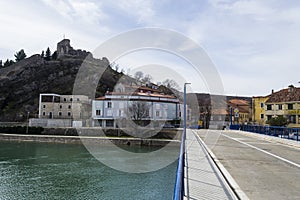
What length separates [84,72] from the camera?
9350 centimetres

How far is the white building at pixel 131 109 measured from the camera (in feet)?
161

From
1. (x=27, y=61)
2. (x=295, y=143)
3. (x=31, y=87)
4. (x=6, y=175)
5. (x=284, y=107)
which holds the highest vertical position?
(x=27, y=61)

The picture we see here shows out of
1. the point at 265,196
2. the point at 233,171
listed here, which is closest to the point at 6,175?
the point at 233,171

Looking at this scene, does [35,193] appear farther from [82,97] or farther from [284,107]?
[82,97]

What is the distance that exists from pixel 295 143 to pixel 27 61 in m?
120

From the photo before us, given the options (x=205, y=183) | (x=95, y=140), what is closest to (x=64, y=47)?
(x=95, y=140)

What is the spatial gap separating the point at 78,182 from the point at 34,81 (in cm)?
8905

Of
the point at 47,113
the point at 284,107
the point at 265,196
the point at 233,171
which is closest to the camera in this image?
the point at 265,196

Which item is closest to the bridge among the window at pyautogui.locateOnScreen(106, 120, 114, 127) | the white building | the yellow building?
the white building

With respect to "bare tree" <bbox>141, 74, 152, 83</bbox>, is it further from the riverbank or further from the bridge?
the bridge

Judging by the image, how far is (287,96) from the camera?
44.8 metres

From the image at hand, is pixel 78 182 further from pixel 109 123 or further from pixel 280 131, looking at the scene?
pixel 109 123

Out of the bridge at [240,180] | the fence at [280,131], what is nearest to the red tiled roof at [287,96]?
the fence at [280,131]

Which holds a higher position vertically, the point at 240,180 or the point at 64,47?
the point at 64,47
